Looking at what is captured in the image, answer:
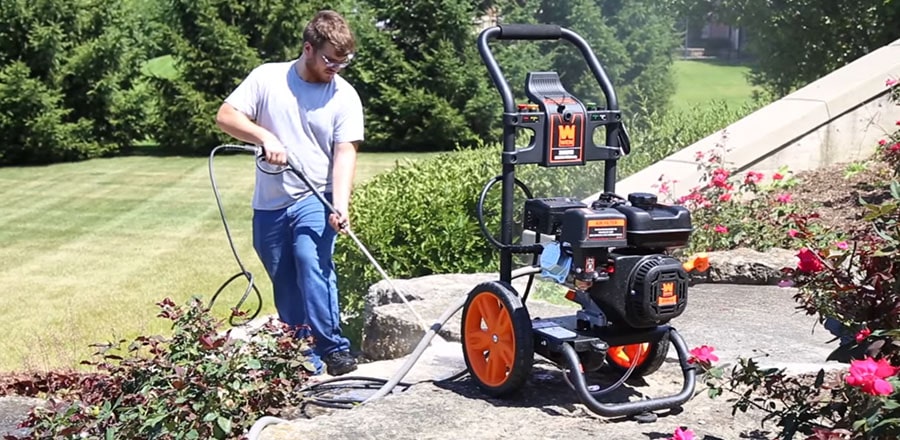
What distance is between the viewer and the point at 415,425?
10.8ft

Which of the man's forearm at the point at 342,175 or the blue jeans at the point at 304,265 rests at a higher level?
the man's forearm at the point at 342,175

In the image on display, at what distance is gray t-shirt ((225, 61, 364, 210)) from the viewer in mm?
4551

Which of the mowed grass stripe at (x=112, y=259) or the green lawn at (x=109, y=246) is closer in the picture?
the mowed grass stripe at (x=112, y=259)

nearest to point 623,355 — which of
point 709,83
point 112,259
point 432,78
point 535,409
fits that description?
point 535,409

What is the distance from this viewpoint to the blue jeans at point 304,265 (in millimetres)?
4562

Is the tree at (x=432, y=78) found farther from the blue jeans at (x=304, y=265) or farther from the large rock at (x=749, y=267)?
the blue jeans at (x=304, y=265)

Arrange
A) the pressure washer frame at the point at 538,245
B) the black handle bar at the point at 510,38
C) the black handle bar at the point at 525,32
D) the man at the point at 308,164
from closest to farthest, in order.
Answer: the pressure washer frame at the point at 538,245, the black handle bar at the point at 510,38, the black handle bar at the point at 525,32, the man at the point at 308,164

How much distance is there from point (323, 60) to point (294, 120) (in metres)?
0.29

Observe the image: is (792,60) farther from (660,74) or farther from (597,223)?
(597,223)

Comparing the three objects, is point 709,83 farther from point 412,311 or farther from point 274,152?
point 274,152

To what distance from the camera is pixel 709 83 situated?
88.5 feet

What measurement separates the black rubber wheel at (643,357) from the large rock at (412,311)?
84 cm

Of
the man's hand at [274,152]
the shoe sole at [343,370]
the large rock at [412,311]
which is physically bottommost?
the shoe sole at [343,370]

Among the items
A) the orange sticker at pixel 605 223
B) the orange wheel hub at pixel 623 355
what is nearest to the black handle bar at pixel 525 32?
the orange sticker at pixel 605 223
